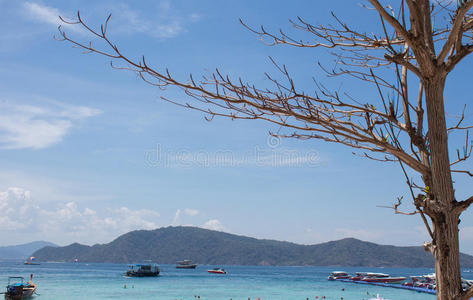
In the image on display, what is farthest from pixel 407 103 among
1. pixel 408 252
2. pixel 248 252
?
pixel 408 252

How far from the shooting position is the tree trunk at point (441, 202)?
6.12 ft

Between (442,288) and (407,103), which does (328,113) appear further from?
(442,288)

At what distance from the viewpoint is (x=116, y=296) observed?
4269 centimetres

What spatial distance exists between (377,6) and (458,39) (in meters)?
0.51

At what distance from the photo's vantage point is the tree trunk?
1866 millimetres

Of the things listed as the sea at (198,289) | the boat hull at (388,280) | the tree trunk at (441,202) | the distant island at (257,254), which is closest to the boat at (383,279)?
the boat hull at (388,280)

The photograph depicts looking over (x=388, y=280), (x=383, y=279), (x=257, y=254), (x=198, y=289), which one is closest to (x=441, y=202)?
(x=198, y=289)

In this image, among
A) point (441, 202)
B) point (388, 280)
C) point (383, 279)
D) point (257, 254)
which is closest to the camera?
point (441, 202)

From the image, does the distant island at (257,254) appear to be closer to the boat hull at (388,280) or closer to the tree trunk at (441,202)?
the boat hull at (388,280)

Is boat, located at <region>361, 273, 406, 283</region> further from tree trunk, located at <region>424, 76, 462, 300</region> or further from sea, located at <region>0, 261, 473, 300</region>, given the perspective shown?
tree trunk, located at <region>424, 76, 462, 300</region>

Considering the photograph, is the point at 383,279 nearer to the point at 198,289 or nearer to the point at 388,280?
the point at 388,280

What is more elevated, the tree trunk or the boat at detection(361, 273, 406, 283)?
the tree trunk

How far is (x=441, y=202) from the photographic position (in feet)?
6.23

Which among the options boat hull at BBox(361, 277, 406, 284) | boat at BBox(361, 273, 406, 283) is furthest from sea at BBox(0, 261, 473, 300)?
boat at BBox(361, 273, 406, 283)
